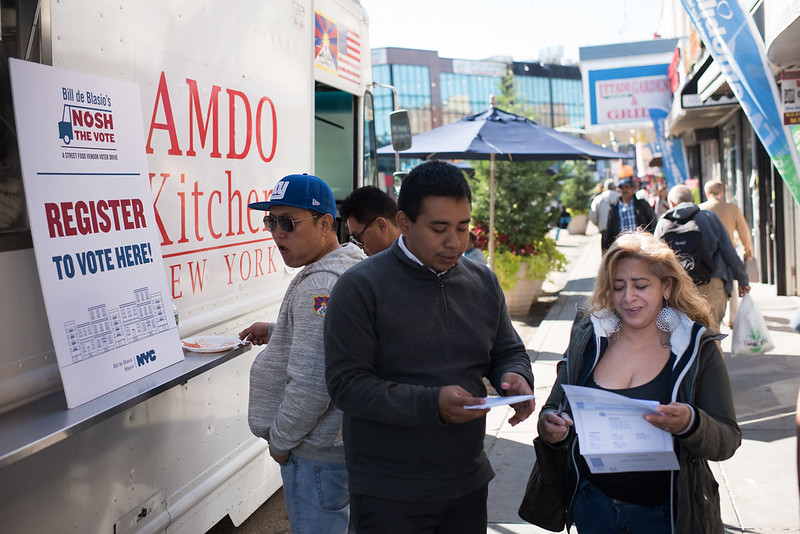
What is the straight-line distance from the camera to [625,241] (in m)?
2.68

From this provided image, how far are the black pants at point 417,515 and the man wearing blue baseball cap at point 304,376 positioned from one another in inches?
15.0

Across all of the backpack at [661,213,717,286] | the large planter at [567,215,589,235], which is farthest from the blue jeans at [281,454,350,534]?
the large planter at [567,215,589,235]

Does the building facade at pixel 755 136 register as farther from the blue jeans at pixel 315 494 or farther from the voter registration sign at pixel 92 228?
the blue jeans at pixel 315 494

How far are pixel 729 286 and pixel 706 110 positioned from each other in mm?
8040

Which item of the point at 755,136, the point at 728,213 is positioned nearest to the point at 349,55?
the point at 728,213

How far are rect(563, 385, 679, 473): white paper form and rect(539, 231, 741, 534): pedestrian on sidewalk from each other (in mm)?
56

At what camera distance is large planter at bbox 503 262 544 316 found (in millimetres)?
11609

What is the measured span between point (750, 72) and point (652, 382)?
3.59 m

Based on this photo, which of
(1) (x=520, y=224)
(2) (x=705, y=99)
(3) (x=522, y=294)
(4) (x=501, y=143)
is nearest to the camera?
(4) (x=501, y=143)

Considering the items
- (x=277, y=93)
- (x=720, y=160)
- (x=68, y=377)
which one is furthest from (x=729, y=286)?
(x=720, y=160)

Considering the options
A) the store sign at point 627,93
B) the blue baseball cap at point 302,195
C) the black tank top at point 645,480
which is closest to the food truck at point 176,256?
the blue baseball cap at point 302,195

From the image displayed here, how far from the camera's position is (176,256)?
3.35 meters

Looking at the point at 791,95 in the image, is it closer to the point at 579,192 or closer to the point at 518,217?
the point at 518,217

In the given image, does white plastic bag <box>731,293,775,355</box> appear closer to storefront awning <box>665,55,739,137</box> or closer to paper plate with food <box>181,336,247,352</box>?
storefront awning <box>665,55,739,137</box>
